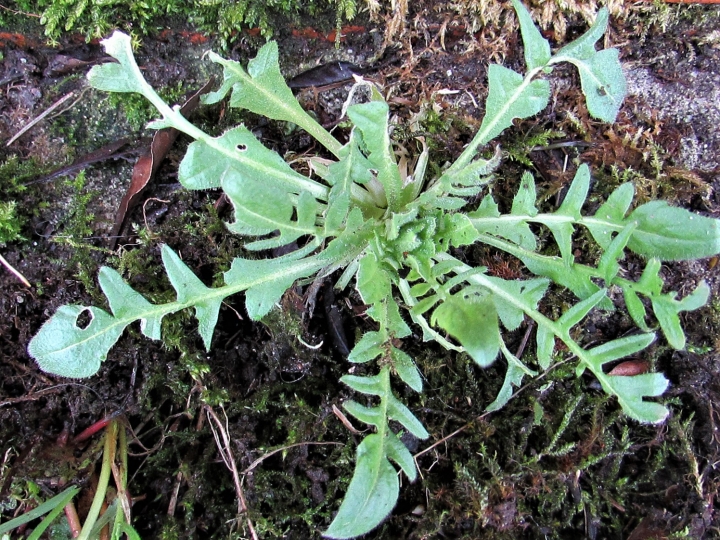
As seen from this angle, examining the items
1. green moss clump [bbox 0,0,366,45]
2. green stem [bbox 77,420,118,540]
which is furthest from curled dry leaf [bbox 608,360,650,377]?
green stem [bbox 77,420,118,540]

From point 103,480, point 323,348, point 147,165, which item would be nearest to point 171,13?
point 147,165

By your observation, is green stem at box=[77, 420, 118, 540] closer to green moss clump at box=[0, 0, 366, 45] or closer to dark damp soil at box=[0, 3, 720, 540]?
dark damp soil at box=[0, 3, 720, 540]

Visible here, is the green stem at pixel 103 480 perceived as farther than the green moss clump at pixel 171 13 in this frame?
No

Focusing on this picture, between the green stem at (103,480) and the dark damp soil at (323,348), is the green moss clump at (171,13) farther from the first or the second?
the green stem at (103,480)

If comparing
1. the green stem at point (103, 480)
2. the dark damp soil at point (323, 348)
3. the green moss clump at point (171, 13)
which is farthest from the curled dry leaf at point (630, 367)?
the green stem at point (103, 480)

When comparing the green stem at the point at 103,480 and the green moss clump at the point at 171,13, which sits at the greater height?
the green moss clump at the point at 171,13

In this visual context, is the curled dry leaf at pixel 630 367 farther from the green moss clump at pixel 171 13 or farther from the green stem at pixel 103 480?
the green stem at pixel 103 480

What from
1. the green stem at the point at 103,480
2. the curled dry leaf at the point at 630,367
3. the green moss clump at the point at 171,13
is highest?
the green moss clump at the point at 171,13

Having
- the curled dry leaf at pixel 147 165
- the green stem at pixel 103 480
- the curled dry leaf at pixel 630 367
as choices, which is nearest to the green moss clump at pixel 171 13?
the curled dry leaf at pixel 147 165

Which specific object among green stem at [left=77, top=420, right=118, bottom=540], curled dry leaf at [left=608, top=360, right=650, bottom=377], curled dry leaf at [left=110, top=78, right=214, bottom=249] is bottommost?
curled dry leaf at [left=608, top=360, right=650, bottom=377]
